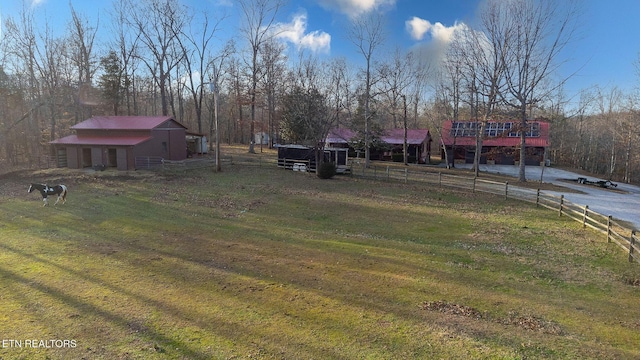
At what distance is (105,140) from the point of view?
2920 centimetres

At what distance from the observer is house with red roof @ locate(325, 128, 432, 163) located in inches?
1678

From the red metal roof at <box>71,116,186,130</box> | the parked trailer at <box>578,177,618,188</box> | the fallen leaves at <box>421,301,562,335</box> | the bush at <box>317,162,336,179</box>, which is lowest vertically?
the fallen leaves at <box>421,301,562,335</box>

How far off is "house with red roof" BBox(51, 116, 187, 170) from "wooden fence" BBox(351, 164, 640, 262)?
56.2ft

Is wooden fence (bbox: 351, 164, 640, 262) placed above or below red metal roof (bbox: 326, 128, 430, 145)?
below

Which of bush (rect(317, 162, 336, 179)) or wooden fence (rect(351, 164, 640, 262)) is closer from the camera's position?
wooden fence (rect(351, 164, 640, 262))

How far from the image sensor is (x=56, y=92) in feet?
124

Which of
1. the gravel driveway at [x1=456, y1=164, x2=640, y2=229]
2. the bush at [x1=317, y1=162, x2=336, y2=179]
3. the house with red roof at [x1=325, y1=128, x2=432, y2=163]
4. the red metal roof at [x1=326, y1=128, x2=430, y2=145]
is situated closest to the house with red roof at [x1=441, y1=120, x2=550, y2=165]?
the house with red roof at [x1=325, y1=128, x2=432, y2=163]

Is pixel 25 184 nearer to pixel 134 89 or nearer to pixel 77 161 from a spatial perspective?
pixel 77 161

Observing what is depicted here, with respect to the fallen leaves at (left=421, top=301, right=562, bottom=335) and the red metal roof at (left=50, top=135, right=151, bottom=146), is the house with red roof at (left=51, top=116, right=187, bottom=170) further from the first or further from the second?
the fallen leaves at (left=421, top=301, right=562, bottom=335)

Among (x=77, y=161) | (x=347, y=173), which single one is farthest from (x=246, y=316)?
(x=77, y=161)

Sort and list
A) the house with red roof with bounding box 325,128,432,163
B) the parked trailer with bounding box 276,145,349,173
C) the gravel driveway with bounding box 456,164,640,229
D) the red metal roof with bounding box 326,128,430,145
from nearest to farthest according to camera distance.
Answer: the gravel driveway with bounding box 456,164,640,229
the parked trailer with bounding box 276,145,349,173
the house with red roof with bounding box 325,128,432,163
the red metal roof with bounding box 326,128,430,145

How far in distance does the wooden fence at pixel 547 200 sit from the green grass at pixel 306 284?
2.05 ft

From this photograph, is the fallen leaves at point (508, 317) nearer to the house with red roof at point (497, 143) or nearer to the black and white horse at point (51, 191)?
the black and white horse at point (51, 191)

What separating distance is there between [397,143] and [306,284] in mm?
37510
